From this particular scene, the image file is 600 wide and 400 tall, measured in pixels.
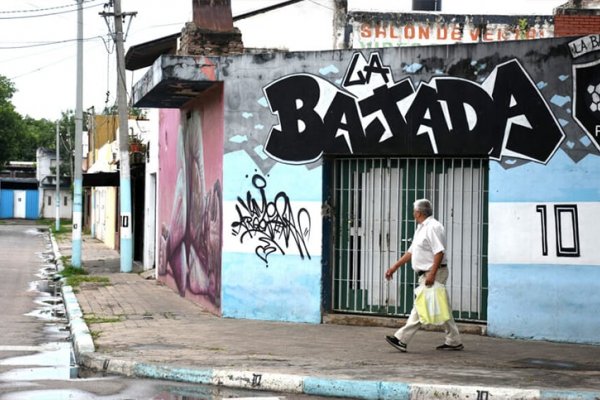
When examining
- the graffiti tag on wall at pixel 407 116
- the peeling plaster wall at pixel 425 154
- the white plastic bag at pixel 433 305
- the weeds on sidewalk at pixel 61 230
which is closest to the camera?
the white plastic bag at pixel 433 305

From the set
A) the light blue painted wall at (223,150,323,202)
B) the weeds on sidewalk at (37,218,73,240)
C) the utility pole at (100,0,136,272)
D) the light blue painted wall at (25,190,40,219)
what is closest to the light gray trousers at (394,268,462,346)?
the light blue painted wall at (223,150,323,202)

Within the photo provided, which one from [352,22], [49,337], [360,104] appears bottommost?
[49,337]

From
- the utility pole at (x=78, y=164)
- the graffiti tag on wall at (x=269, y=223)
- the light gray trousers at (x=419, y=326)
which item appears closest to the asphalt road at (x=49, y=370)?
the light gray trousers at (x=419, y=326)

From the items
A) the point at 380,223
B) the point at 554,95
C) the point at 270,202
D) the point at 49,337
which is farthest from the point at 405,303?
the point at 49,337

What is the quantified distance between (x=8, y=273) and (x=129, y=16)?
733 cm

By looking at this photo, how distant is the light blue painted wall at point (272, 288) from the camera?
541 inches

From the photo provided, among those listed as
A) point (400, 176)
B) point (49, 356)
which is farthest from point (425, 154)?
point (49, 356)

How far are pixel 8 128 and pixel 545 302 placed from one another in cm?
6227

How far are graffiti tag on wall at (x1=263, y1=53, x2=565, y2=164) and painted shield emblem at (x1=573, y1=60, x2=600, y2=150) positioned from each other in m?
0.31

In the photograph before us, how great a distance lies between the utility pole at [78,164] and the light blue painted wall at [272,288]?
12.0m

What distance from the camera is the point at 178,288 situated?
1916 centimetres

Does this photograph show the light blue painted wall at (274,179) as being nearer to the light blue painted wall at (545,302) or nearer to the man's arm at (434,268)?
the light blue painted wall at (545,302)

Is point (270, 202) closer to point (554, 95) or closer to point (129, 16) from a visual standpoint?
point (554, 95)

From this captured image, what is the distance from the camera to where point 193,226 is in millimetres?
17703
